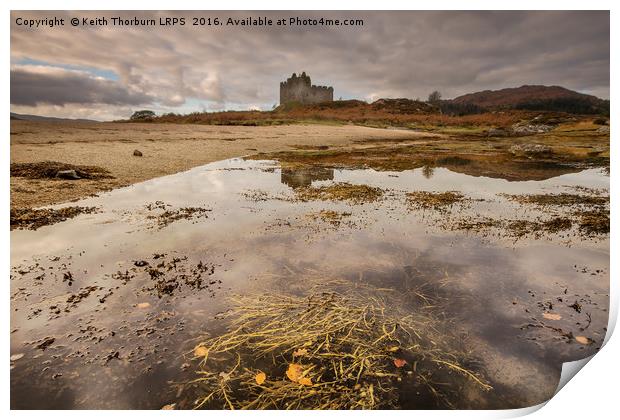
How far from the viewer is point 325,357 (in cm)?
318

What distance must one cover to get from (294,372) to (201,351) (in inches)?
36.4

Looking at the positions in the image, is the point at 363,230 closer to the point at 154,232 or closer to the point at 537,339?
the point at 537,339

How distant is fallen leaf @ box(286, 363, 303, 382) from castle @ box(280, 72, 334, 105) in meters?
113

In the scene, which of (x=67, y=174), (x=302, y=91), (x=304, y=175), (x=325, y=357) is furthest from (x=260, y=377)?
(x=302, y=91)

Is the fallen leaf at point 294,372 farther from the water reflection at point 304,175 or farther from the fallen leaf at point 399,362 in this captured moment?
the water reflection at point 304,175

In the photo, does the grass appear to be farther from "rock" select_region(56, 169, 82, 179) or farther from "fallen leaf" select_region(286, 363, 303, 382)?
"rock" select_region(56, 169, 82, 179)

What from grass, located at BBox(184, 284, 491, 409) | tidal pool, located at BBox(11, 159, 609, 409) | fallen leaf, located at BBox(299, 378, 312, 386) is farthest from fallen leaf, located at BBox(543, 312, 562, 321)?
fallen leaf, located at BBox(299, 378, 312, 386)

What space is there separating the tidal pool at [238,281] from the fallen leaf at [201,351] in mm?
73

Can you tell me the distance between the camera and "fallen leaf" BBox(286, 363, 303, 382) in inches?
114

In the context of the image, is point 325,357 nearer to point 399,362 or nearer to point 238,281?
point 399,362

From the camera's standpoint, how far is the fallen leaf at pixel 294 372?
2.91 m

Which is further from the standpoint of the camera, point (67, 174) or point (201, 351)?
point (67, 174)

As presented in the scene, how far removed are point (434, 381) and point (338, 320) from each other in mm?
1163
